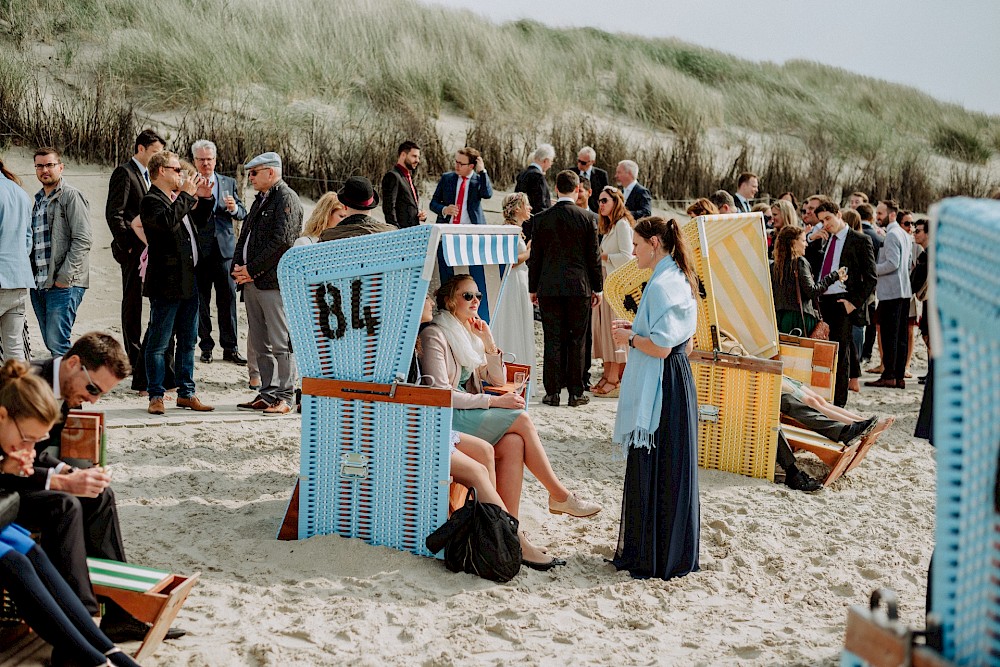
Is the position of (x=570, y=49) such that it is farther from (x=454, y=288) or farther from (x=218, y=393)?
(x=454, y=288)

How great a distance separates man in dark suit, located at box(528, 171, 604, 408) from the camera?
25.7ft

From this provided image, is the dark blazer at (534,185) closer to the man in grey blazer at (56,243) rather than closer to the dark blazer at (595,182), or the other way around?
the dark blazer at (595,182)

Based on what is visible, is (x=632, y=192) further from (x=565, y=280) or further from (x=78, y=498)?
(x=78, y=498)

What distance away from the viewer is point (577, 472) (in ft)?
20.8

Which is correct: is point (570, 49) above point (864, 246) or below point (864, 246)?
above

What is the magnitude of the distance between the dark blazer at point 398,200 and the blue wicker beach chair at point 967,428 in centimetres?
794

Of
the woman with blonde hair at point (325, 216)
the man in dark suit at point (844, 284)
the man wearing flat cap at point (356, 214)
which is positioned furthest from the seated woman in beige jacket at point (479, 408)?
the man in dark suit at point (844, 284)

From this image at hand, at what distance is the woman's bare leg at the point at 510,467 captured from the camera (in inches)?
197

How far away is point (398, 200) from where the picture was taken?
32.4 ft

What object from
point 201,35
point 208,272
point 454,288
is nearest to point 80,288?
point 208,272

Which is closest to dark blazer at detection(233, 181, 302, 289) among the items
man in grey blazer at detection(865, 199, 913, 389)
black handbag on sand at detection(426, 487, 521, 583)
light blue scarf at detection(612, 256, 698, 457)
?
black handbag on sand at detection(426, 487, 521, 583)

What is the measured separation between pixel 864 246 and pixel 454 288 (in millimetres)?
4705

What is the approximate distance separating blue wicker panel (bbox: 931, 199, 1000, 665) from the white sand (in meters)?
1.83

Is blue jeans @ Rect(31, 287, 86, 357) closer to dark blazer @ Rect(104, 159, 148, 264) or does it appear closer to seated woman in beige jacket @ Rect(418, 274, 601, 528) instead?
dark blazer @ Rect(104, 159, 148, 264)
